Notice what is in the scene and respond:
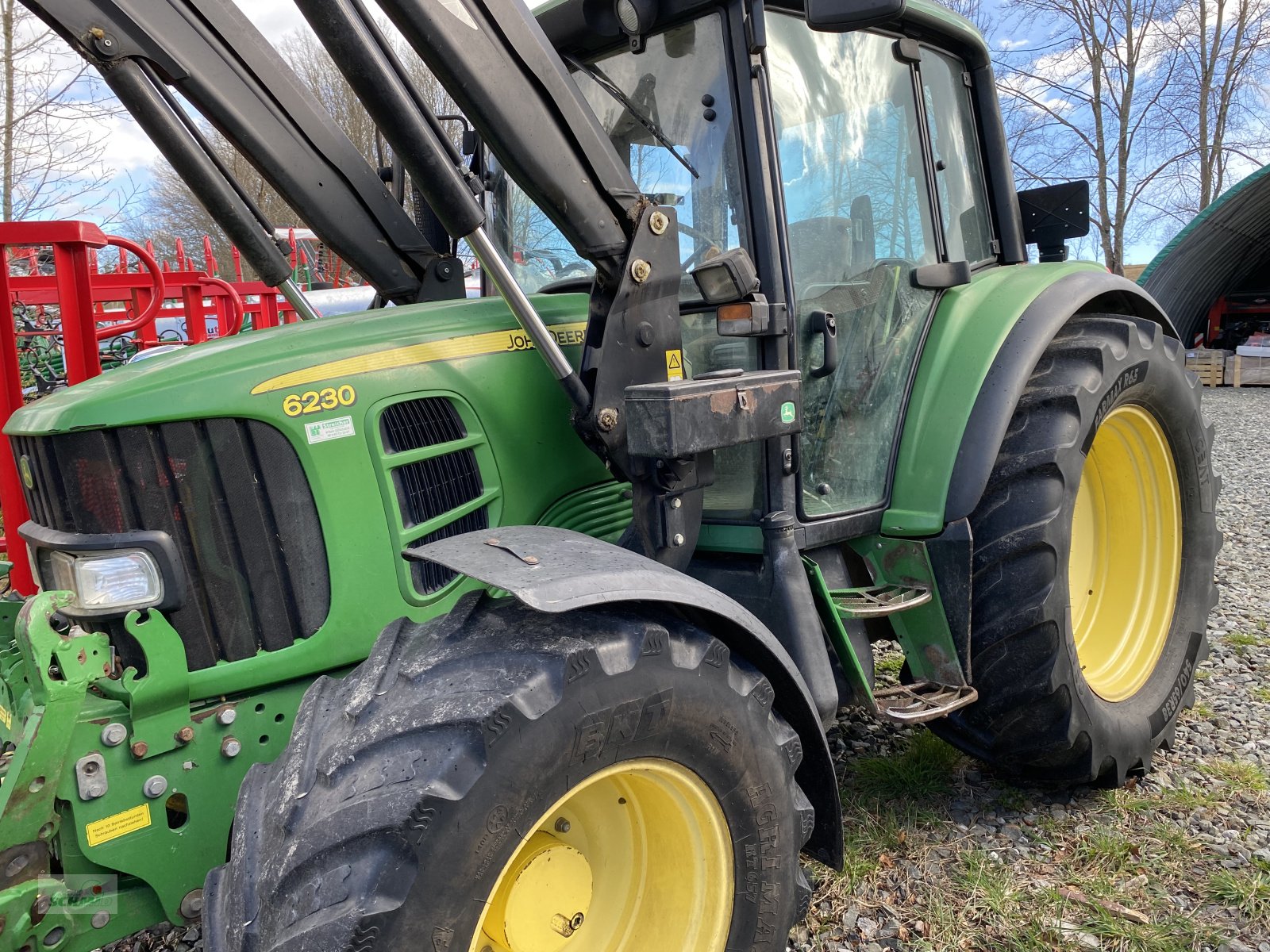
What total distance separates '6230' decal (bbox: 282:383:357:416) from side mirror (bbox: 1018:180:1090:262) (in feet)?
7.87

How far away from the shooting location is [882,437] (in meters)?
2.62

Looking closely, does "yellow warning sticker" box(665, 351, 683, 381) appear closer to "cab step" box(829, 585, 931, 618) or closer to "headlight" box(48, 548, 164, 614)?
"cab step" box(829, 585, 931, 618)

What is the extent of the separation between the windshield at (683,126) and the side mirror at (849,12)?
15.5 inches

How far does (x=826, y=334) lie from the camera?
2.39 meters

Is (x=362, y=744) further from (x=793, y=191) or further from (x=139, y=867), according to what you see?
(x=793, y=191)

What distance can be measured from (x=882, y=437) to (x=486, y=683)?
1499 mm

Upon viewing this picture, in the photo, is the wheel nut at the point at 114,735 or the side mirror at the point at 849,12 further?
the side mirror at the point at 849,12

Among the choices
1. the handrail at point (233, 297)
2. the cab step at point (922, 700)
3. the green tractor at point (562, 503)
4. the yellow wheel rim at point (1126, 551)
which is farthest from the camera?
the handrail at point (233, 297)

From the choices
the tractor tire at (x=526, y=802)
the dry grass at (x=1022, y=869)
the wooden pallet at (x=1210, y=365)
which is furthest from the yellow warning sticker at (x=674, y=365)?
the wooden pallet at (x=1210, y=365)

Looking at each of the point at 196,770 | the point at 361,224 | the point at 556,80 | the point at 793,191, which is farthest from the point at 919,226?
the point at 196,770

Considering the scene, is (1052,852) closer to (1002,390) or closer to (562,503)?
(1002,390)

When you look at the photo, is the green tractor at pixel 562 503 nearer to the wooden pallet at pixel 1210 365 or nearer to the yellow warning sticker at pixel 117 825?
the yellow warning sticker at pixel 117 825

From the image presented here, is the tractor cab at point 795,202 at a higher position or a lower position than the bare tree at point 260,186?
lower

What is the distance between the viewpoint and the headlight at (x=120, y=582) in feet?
5.86
